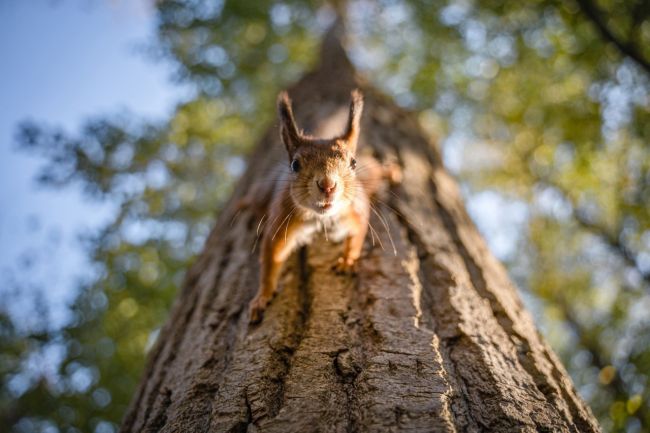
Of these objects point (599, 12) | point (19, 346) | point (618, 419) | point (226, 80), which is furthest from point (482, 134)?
point (19, 346)

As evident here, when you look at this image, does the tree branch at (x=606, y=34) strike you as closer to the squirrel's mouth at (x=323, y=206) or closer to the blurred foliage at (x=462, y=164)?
the blurred foliage at (x=462, y=164)

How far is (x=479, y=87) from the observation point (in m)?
7.45

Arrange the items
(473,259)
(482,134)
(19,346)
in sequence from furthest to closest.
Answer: (482,134) < (19,346) < (473,259)

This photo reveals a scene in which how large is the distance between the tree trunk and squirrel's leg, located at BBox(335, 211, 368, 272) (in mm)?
61

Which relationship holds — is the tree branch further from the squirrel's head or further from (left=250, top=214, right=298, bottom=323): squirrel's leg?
(left=250, top=214, right=298, bottom=323): squirrel's leg

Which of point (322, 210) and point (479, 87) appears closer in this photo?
point (322, 210)

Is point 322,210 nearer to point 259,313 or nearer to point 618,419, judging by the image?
point 259,313

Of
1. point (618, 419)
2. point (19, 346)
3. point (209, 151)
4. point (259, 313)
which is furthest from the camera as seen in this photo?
point (209, 151)

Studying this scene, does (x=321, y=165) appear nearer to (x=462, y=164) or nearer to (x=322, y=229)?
(x=322, y=229)

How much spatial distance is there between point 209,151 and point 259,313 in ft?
21.2

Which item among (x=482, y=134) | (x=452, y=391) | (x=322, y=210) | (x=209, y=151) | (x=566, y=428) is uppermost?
(x=322, y=210)

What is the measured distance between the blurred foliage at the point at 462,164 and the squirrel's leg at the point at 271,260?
3370 millimetres

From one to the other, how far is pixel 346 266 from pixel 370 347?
62 centimetres

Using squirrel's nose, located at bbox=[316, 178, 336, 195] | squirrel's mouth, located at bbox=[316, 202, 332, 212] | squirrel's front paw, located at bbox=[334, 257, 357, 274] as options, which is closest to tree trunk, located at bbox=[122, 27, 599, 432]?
squirrel's front paw, located at bbox=[334, 257, 357, 274]
